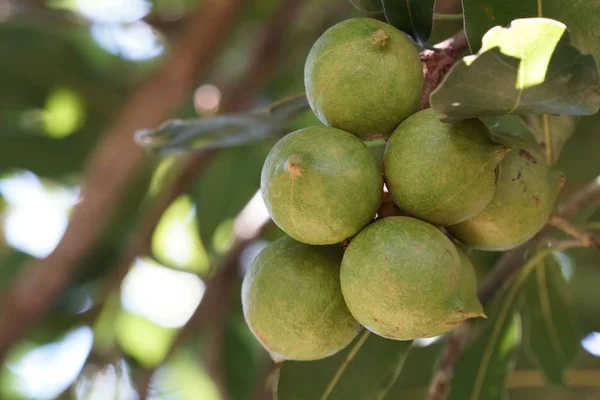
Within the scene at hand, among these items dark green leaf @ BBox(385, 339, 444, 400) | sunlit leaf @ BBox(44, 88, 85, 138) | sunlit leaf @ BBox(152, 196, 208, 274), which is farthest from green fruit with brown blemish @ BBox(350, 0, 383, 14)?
sunlit leaf @ BBox(44, 88, 85, 138)

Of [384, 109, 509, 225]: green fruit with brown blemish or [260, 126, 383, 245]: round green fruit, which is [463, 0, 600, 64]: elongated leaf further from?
[260, 126, 383, 245]: round green fruit

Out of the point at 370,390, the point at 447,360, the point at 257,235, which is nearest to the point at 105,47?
the point at 257,235

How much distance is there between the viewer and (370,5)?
1275mm

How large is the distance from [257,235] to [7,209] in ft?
5.37

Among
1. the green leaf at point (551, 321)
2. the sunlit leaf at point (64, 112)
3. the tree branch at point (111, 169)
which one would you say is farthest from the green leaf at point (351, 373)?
the sunlit leaf at point (64, 112)

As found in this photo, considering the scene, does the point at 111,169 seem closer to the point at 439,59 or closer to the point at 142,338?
the point at 142,338

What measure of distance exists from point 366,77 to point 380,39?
0.19 feet

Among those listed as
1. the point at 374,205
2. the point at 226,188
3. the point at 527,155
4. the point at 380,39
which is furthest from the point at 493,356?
the point at 226,188

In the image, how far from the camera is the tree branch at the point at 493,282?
1.48 metres

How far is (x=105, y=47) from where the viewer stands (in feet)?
11.5

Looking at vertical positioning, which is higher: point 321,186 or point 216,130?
point 321,186

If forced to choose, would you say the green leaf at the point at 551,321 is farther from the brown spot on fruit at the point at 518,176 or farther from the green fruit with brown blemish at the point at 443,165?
the green fruit with brown blemish at the point at 443,165

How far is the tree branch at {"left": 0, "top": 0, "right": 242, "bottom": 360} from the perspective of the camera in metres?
2.62

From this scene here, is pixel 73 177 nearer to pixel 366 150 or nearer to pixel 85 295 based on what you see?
pixel 85 295
